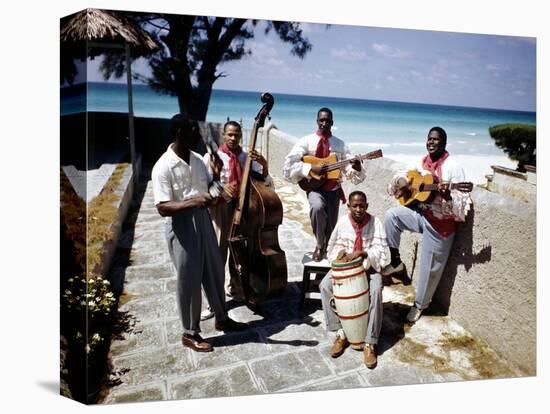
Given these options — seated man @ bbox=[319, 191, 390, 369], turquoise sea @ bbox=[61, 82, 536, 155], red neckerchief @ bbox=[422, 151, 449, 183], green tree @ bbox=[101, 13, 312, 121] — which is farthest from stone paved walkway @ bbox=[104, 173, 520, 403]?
green tree @ bbox=[101, 13, 312, 121]

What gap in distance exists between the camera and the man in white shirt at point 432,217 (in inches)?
164

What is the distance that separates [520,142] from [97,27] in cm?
382

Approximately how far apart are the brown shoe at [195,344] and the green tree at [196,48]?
221 cm

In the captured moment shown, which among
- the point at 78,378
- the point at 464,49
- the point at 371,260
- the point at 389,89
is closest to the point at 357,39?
the point at 389,89

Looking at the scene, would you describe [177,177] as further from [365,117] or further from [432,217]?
[432,217]

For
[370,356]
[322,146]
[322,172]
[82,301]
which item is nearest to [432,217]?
[322,172]

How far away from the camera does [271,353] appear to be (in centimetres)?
392

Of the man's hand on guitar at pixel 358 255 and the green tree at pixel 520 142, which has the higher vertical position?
Result: the green tree at pixel 520 142

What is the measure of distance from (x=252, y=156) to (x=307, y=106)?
843mm

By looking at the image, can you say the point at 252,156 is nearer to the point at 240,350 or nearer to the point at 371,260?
the point at 371,260

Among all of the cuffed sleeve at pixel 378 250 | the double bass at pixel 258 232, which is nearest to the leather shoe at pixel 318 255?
the double bass at pixel 258 232

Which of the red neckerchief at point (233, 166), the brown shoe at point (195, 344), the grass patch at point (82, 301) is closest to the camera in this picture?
the grass patch at point (82, 301)

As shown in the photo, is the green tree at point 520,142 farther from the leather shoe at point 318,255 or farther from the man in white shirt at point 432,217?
the leather shoe at point 318,255

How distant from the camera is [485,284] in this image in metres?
4.17
